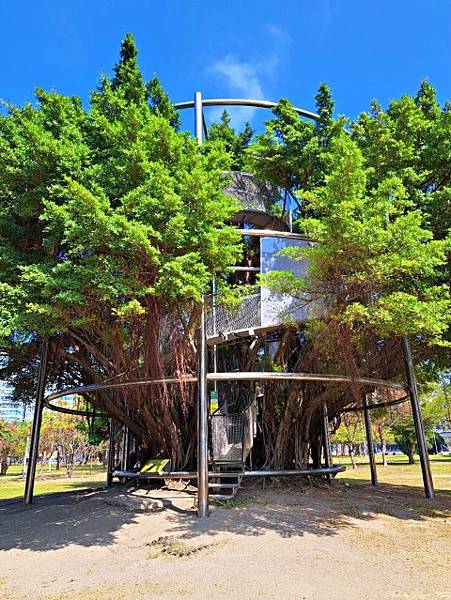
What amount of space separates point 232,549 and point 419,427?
6.45 m

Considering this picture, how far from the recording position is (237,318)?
1065 centimetres

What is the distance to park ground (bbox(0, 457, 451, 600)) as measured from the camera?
206 inches

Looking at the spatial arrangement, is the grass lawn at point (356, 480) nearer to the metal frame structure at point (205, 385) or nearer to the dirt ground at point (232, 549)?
the metal frame structure at point (205, 385)

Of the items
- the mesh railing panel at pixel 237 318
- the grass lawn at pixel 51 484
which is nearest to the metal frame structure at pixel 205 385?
the mesh railing panel at pixel 237 318

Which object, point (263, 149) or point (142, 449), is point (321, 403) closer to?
point (142, 449)

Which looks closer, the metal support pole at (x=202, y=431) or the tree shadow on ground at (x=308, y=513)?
the tree shadow on ground at (x=308, y=513)

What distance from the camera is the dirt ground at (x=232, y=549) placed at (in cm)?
522

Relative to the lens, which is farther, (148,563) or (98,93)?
(98,93)

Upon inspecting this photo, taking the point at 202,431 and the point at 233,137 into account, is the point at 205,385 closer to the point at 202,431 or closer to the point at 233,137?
the point at 202,431

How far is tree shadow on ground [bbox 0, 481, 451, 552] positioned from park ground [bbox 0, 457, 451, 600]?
Answer: 2 cm

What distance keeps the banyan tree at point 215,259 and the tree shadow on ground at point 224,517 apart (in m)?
1.60

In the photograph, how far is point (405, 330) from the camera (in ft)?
25.5

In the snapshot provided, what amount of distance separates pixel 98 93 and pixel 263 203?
16.6 feet

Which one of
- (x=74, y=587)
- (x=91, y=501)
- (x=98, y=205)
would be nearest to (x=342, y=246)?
(x=98, y=205)
